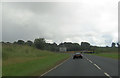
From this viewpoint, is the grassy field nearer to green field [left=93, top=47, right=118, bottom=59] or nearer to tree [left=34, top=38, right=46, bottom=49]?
green field [left=93, top=47, right=118, bottom=59]

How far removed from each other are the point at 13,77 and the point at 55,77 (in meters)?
2.78

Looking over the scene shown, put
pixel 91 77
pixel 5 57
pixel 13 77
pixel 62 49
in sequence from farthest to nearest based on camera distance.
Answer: pixel 62 49
pixel 5 57
pixel 13 77
pixel 91 77

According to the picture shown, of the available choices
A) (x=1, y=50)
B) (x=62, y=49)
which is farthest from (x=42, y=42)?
(x=1, y=50)

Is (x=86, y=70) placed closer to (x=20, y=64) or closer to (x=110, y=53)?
(x=20, y=64)

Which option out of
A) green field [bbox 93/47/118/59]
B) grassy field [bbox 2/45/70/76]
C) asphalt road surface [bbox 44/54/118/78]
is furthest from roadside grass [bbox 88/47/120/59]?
asphalt road surface [bbox 44/54/118/78]

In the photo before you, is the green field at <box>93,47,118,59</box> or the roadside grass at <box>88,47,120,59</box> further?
the green field at <box>93,47,118,59</box>

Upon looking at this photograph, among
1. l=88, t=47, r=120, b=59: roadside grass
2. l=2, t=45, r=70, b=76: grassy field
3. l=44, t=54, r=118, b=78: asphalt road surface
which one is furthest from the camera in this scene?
l=88, t=47, r=120, b=59: roadside grass

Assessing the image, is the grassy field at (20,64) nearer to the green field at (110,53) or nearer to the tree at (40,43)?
the green field at (110,53)

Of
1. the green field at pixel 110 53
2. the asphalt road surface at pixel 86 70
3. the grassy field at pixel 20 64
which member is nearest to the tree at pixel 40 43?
the green field at pixel 110 53

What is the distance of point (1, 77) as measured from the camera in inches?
504

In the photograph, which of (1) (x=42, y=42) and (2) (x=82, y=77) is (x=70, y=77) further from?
(1) (x=42, y=42)

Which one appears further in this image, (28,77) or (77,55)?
(77,55)

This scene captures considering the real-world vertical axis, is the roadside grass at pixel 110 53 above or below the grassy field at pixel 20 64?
below

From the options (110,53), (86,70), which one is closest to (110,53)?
(110,53)
